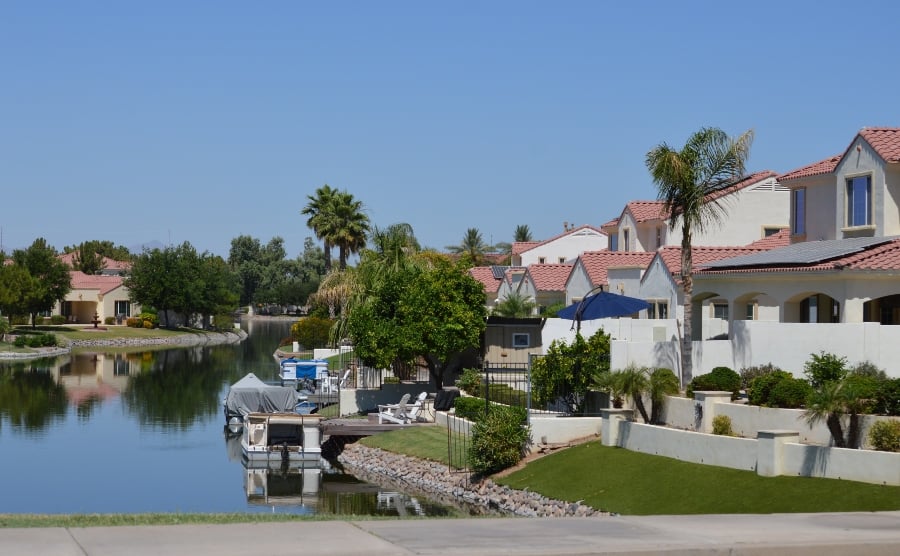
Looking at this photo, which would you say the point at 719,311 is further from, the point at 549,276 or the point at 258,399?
the point at 549,276

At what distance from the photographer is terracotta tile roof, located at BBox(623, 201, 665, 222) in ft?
200

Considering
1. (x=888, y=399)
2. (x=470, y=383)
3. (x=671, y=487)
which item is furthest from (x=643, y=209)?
(x=888, y=399)

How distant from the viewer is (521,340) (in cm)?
4991

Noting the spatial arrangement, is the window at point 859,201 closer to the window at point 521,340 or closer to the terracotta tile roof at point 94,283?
the window at point 521,340

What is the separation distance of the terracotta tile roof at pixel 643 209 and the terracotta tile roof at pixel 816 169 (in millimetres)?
19380

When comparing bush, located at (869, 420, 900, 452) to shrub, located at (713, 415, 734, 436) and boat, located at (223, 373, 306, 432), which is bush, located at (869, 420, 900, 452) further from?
boat, located at (223, 373, 306, 432)

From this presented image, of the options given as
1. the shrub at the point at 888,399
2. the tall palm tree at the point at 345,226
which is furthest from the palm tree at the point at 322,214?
the shrub at the point at 888,399

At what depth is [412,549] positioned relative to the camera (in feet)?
40.7

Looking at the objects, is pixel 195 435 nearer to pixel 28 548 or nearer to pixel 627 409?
pixel 627 409

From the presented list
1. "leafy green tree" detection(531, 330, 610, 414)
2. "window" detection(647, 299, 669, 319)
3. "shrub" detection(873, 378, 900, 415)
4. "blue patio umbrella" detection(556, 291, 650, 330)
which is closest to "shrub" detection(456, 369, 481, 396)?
"blue patio umbrella" detection(556, 291, 650, 330)

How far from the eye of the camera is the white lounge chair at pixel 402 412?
42.1 meters

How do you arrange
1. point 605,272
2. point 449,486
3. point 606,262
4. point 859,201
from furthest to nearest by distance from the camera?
point 606,262, point 605,272, point 859,201, point 449,486

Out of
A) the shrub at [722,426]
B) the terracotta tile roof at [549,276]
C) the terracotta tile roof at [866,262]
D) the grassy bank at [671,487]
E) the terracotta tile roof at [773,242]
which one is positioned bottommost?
the grassy bank at [671,487]

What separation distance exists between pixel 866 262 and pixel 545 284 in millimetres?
35333
